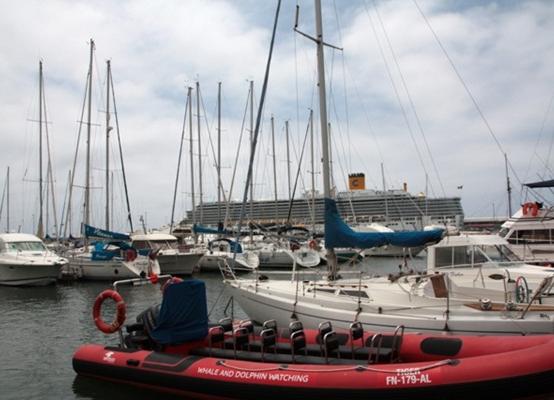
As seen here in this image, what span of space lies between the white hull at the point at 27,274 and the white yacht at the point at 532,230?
20938 millimetres

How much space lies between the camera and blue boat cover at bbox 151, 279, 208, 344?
27.1 feet

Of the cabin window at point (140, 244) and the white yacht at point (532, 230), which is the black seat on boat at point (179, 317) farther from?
the cabin window at point (140, 244)

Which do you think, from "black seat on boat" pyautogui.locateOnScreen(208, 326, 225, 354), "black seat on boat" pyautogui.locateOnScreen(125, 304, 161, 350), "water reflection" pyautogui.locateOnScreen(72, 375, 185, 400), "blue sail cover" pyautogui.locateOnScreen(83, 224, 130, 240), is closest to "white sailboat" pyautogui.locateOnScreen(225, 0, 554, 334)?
"black seat on boat" pyautogui.locateOnScreen(208, 326, 225, 354)

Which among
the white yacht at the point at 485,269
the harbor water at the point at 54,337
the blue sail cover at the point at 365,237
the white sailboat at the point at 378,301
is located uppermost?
the blue sail cover at the point at 365,237

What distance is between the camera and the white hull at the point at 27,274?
22.9m

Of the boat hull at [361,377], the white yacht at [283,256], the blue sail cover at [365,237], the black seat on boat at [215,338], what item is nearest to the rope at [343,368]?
the boat hull at [361,377]

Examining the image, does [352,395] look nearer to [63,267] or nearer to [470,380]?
[470,380]

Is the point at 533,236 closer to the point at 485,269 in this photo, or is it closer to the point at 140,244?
the point at 485,269

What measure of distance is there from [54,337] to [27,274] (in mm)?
11779

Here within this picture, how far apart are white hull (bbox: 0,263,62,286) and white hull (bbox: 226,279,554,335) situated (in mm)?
15077

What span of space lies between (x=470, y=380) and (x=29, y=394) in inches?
295

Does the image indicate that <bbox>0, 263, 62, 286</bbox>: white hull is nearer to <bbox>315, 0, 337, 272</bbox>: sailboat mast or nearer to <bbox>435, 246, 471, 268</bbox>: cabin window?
<bbox>315, 0, 337, 272</bbox>: sailboat mast

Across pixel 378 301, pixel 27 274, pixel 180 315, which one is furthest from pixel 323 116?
pixel 27 274

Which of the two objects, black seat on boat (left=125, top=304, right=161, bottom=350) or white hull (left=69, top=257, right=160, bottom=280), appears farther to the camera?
white hull (left=69, top=257, right=160, bottom=280)
